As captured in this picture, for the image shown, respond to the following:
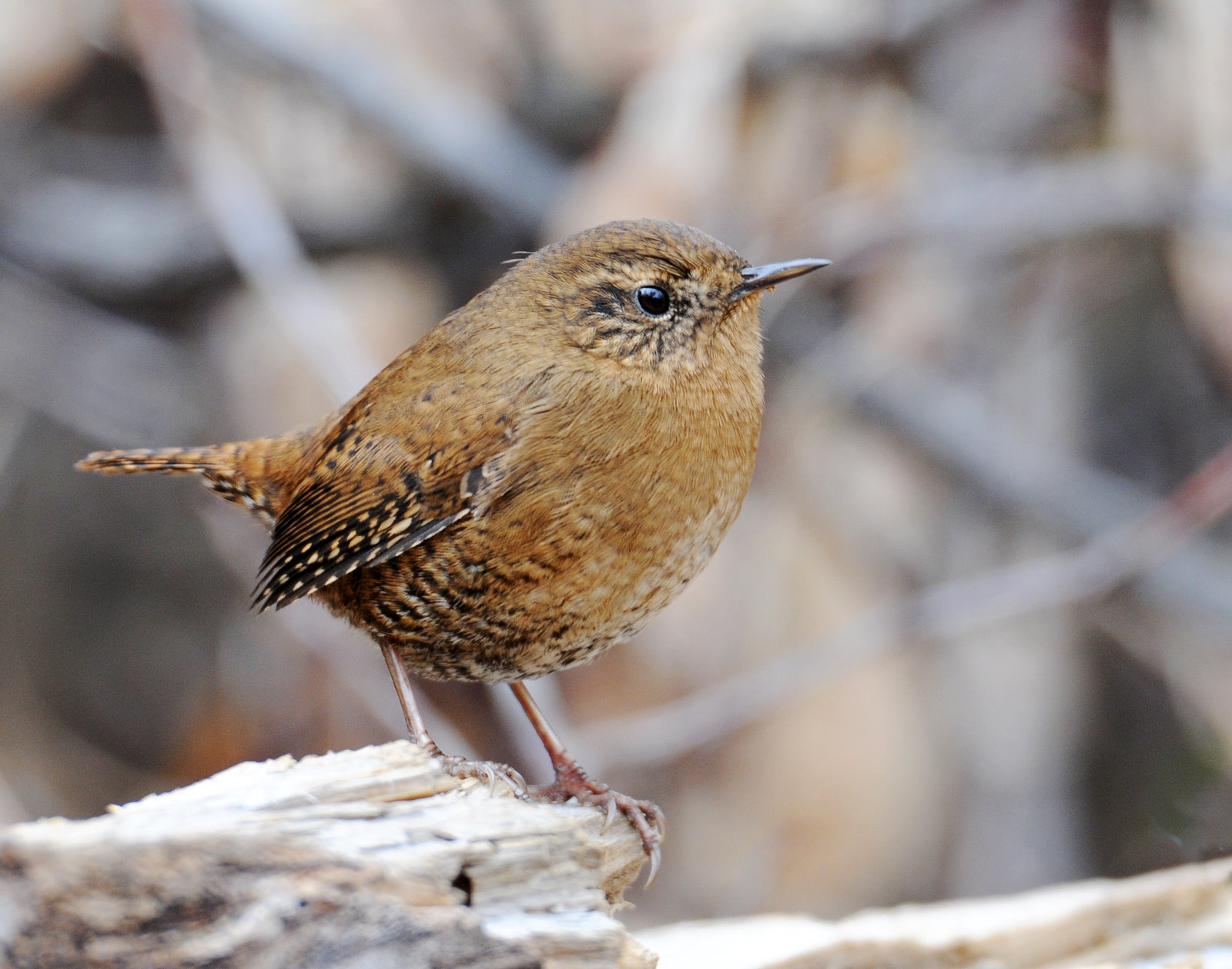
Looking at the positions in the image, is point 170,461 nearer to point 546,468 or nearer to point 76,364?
point 546,468

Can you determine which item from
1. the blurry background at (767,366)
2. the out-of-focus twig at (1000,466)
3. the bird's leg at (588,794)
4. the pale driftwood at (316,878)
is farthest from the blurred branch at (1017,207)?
the pale driftwood at (316,878)

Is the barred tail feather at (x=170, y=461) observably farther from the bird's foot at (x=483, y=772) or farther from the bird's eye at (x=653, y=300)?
the bird's eye at (x=653, y=300)

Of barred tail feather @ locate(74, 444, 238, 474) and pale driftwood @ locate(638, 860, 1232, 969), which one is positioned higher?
barred tail feather @ locate(74, 444, 238, 474)

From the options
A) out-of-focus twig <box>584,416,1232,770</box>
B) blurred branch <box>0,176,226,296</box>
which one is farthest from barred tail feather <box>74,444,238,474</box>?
blurred branch <box>0,176,226,296</box>

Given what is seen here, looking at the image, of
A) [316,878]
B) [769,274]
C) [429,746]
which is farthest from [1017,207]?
[316,878]

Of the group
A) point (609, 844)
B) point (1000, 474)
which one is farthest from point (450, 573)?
point (1000, 474)

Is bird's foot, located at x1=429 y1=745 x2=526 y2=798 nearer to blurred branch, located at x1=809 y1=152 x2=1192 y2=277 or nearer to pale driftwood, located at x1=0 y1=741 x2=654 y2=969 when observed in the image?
pale driftwood, located at x1=0 y1=741 x2=654 y2=969
